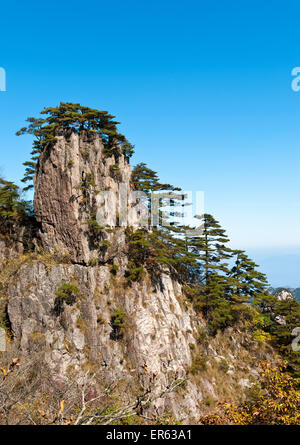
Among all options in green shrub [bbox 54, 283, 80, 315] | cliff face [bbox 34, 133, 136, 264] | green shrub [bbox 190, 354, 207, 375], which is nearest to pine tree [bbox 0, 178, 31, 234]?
cliff face [bbox 34, 133, 136, 264]

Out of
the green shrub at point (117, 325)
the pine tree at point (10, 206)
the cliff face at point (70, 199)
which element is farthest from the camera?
the cliff face at point (70, 199)

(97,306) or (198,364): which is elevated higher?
(97,306)

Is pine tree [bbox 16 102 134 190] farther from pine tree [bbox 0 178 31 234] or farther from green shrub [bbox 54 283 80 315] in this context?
green shrub [bbox 54 283 80 315]

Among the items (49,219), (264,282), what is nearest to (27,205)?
(49,219)

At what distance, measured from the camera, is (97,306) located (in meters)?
26.4

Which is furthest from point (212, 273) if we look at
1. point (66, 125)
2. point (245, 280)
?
point (66, 125)

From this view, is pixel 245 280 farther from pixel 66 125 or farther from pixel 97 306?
pixel 66 125

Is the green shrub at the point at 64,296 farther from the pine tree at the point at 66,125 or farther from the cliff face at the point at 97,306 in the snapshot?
the pine tree at the point at 66,125

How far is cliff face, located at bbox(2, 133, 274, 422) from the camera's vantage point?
2425 cm

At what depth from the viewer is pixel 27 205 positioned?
3112cm

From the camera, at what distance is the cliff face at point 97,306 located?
79.6 feet

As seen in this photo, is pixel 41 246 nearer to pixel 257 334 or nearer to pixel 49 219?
pixel 49 219

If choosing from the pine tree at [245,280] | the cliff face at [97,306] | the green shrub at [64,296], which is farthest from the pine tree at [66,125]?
the pine tree at [245,280]
